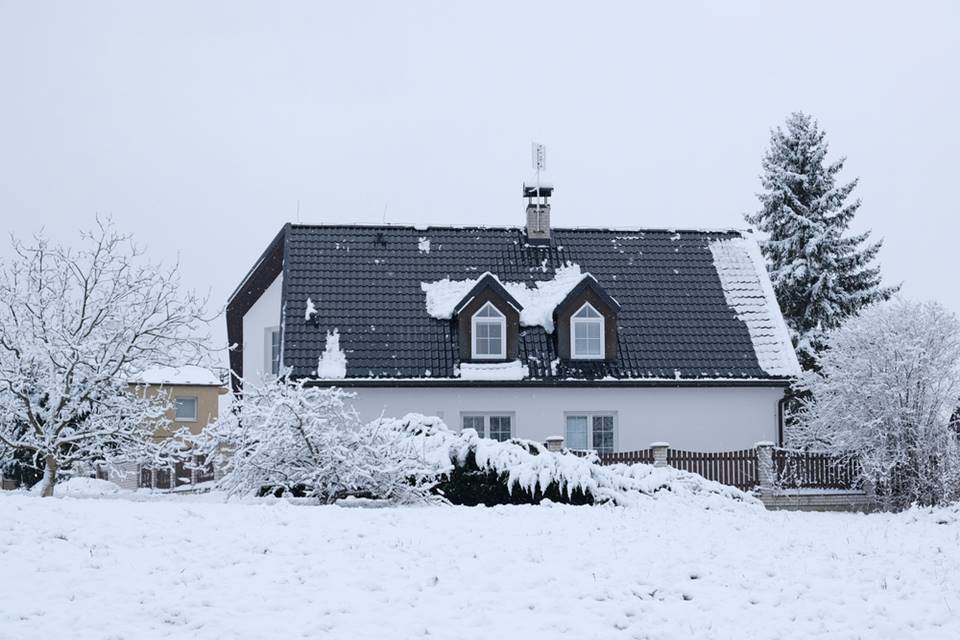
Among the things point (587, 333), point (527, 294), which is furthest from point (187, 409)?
point (587, 333)

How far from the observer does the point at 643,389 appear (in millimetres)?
26891

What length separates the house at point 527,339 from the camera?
2642 centimetres

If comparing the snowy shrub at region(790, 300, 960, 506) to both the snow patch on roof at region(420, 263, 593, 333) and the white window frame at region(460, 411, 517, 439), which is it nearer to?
the snow patch on roof at region(420, 263, 593, 333)

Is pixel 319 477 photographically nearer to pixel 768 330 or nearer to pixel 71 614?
pixel 71 614

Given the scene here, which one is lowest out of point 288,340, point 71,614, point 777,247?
point 71,614

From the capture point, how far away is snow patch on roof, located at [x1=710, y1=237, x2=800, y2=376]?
90.1 ft

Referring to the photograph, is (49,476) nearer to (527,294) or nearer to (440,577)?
(440,577)

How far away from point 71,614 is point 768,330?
22.1m

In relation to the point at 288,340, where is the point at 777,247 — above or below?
above

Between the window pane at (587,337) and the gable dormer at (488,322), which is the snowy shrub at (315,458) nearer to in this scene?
the gable dormer at (488,322)

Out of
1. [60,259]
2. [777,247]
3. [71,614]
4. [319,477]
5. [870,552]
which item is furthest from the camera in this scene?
[777,247]

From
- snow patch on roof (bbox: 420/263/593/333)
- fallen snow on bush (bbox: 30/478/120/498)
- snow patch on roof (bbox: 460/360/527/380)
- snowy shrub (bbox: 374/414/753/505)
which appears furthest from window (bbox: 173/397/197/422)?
snowy shrub (bbox: 374/414/753/505)

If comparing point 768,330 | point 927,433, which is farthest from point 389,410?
point 927,433

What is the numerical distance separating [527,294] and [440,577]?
1769cm
